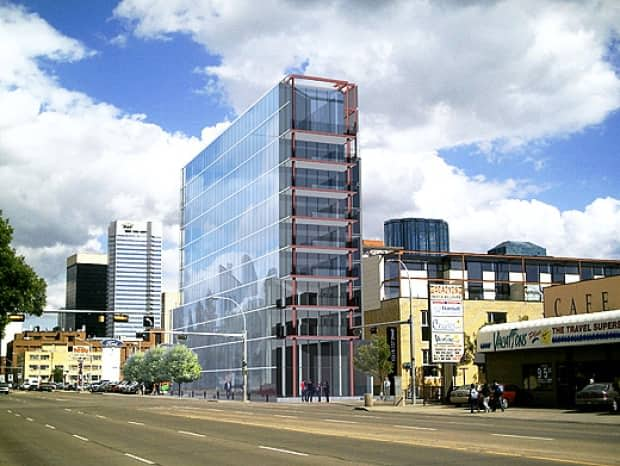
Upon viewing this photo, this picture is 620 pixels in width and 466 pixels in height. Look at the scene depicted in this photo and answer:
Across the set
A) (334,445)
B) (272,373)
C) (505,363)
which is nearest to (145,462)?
(334,445)

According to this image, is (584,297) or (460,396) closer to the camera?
(460,396)

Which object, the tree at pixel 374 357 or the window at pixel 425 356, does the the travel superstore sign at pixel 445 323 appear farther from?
the window at pixel 425 356

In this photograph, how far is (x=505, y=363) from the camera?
58.0 meters

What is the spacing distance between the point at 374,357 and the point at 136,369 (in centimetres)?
5592

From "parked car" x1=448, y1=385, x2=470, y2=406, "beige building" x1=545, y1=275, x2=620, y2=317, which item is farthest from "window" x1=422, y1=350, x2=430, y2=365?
"parked car" x1=448, y1=385, x2=470, y2=406

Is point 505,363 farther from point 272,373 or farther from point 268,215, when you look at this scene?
point 268,215

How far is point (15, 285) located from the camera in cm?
5138

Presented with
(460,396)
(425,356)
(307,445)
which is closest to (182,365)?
(425,356)

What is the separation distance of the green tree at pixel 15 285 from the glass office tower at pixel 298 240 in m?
29.6

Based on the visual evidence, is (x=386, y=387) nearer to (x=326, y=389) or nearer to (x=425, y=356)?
(x=425, y=356)

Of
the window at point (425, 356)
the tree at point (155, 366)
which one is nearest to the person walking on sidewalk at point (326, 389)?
the window at point (425, 356)

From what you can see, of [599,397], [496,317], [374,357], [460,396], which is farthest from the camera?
[496,317]

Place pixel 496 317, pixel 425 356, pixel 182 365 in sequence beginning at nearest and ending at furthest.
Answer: pixel 425 356, pixel 496 317, pixel 182 365

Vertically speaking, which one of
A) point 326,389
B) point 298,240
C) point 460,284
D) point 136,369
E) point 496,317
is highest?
point 298,240
